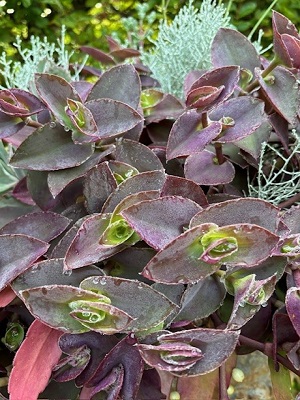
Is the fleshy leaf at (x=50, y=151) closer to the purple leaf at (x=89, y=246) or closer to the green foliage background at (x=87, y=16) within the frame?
the purple leaf at (x=89, y=246)

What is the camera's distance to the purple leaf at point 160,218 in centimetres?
35

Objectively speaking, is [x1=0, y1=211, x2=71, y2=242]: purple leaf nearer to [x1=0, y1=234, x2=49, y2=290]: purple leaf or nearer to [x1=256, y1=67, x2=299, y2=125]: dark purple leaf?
[x1=0, y1=234, x2=49, y2=290]: purple leaf

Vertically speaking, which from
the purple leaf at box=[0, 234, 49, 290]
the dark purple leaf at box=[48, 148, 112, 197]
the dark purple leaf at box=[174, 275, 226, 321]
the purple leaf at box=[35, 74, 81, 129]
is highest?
the purple leaf at box=[35, 74, 81, 129]

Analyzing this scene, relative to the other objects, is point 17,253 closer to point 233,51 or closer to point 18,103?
point 18,103

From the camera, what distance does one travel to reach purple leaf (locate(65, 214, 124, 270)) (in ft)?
1.23

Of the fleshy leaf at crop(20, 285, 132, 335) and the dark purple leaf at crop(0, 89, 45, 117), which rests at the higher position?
the dark purple leaf at crop(0, 89, 45, 117)

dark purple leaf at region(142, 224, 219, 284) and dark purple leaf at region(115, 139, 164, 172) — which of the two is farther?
dark purple leaf at region(115, 139, 164, 172)

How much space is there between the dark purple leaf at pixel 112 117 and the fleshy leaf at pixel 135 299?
135 mm

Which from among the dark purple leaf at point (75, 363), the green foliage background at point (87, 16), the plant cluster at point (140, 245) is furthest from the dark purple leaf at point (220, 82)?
the green foliage background at point (87, 16)

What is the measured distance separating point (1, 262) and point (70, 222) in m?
0.06

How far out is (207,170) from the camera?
48cm

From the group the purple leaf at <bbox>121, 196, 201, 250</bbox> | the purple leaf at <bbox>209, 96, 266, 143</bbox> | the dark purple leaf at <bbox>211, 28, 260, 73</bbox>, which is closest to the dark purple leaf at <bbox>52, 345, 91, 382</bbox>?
the purple leaf at <bbox>121, 196, 201, 250</bbox>

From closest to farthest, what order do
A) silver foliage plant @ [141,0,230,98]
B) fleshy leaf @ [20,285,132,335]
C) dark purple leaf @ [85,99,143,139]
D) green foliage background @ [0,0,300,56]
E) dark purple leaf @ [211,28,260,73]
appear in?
fleshy leaf @ [20,285,132,335]
dark purple leaf @ [85,99,143,139]
dark purple leaf @ [211,28,260,73]
silver foliage plant @ [141,0,230,98]
green foliage background @ [0,0,300,56]

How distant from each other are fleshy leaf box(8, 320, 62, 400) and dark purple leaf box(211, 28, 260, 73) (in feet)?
1.03
